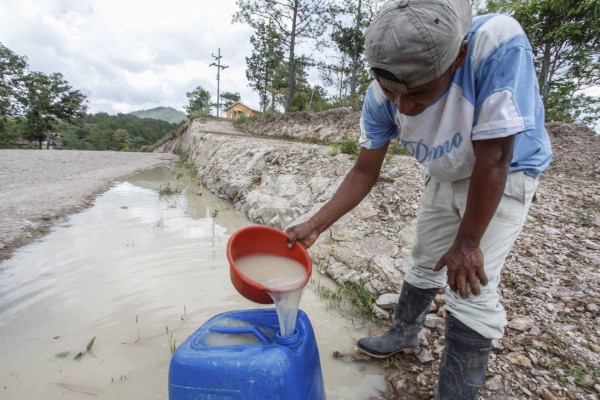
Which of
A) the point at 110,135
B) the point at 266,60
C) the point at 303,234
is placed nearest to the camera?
the point at 303,234

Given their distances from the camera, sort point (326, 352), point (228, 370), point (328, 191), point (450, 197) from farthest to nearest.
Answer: point (328, 191) → point (326, 352) → point (450, 197) → point (228, 370)

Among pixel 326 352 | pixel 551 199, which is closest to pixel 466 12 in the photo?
pixel 326 352

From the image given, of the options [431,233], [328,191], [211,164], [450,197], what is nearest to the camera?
[450,197]

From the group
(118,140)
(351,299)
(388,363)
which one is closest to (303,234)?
(388,363)

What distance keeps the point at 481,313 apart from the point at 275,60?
2131 centimetres

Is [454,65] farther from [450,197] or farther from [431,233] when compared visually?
[431,233]

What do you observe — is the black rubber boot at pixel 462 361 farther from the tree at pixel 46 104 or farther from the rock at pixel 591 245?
the tree at pixel 46 104

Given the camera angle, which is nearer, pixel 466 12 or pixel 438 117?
pixel 466 12

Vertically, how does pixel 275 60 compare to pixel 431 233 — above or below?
above

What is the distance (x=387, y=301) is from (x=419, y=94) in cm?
166

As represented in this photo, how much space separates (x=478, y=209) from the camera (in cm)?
102

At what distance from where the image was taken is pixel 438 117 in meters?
1.11

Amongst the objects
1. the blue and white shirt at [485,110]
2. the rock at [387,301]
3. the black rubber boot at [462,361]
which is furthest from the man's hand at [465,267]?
the rock at [387,301]

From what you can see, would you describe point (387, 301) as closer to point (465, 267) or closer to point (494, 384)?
point (494, 384)
